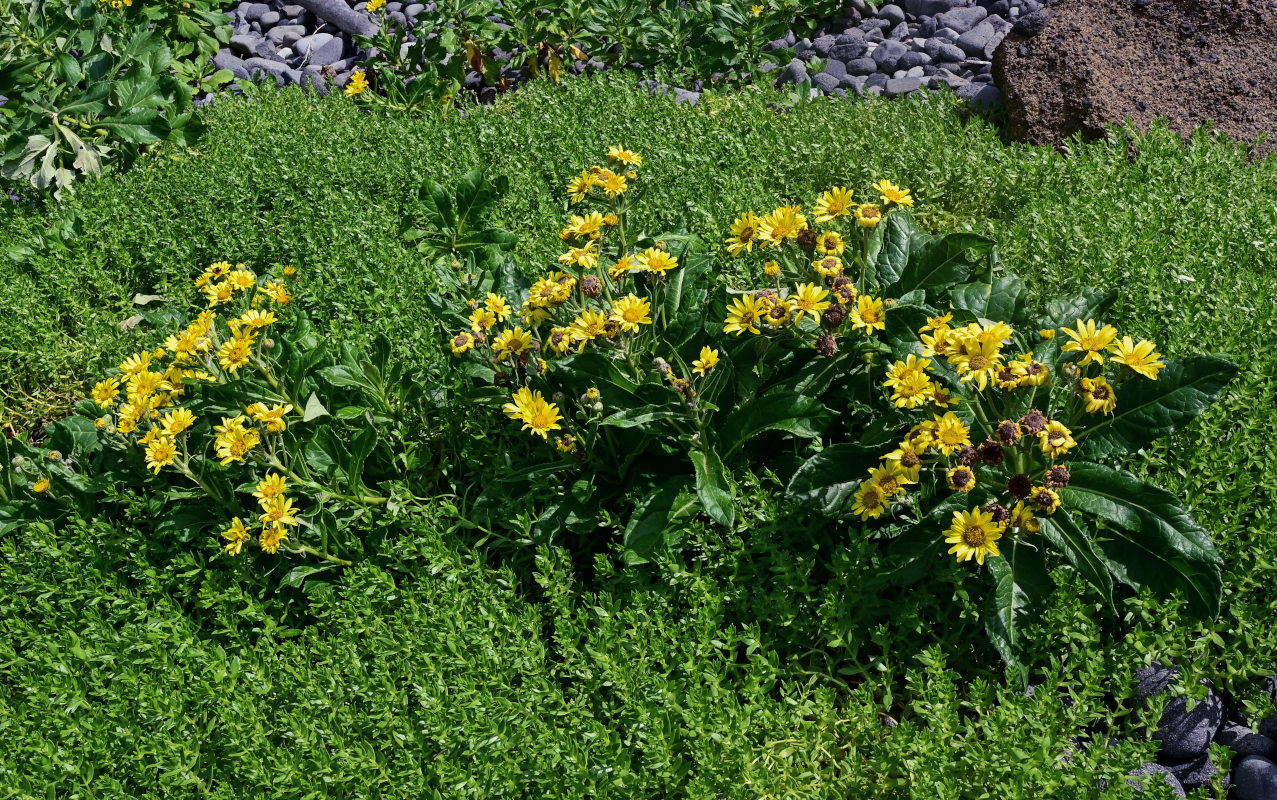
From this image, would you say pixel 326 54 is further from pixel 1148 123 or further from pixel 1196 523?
pixel 1196 523

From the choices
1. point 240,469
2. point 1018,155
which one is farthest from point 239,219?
point 1018,155

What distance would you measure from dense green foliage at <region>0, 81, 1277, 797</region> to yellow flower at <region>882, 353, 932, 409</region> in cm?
41

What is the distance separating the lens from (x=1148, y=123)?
4.69 meters

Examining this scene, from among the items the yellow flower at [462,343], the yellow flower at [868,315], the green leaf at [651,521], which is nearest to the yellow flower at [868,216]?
the yellow flower at [868,315]

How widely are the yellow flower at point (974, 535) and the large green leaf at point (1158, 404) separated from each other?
0.43 meters

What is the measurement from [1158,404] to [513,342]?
1.68m

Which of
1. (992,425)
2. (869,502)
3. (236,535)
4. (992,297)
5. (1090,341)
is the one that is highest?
(1090,341)

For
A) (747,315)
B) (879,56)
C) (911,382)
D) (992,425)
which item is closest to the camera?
(911,382)

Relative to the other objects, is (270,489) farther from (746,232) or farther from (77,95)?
(77,95)

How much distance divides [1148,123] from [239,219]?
14.0 feet

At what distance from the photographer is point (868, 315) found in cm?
264

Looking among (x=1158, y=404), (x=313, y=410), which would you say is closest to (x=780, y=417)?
(x=1158, y=404)

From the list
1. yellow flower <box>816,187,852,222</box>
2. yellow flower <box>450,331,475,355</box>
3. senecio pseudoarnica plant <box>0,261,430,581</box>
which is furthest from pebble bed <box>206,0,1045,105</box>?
yellow flower <box>450,331,475,355</box>

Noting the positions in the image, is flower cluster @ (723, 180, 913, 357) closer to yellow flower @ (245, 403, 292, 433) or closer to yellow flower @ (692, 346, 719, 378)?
yellow flower @ (692, 346, 719, 378)
